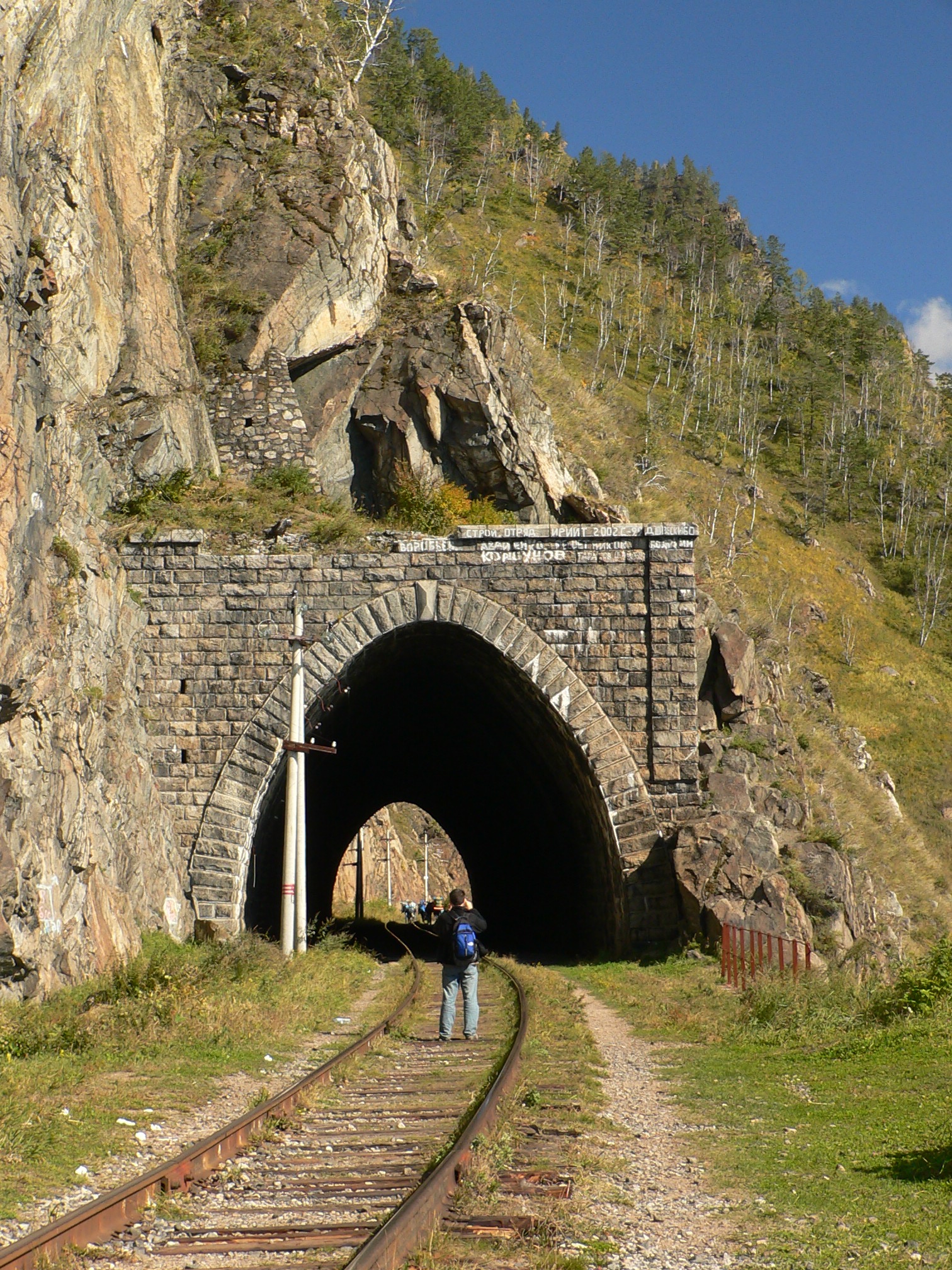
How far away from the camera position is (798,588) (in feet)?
212

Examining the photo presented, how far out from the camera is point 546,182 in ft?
320

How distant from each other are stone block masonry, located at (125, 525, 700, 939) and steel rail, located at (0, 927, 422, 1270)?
12400 mm

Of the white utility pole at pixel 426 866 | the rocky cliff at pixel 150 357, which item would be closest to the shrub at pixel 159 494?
the rocky cliff at pixel 150 357

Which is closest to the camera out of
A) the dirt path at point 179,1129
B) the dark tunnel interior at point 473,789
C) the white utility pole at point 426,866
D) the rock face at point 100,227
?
the dirt path at point 179,1129

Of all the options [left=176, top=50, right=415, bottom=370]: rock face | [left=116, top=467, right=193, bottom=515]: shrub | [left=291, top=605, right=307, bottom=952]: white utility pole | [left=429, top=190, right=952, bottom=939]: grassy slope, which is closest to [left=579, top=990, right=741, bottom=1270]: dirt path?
[left=291, top=605, right=307, bottom=952]: white utility pole

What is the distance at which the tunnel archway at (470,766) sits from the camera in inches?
813

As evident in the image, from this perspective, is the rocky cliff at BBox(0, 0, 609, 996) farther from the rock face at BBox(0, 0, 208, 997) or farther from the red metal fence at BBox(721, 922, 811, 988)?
the red metal fence at BBox(721, 922, 811, 988)

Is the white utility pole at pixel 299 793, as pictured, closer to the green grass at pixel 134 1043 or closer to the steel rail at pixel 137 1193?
the green grass at pixel 134 1043

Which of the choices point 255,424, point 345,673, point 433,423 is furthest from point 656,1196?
point 433,423

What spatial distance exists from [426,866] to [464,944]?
55.8m

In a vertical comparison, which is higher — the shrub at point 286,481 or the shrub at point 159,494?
the shrub at point 286,481

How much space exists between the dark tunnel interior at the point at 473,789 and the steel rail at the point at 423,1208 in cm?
1388

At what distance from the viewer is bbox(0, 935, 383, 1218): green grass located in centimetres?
694

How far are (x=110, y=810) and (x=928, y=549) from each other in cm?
6456
